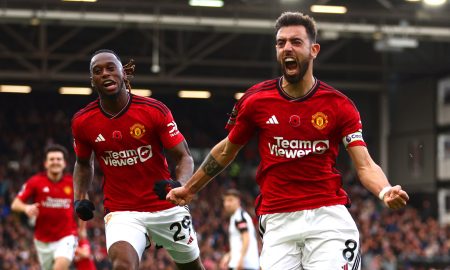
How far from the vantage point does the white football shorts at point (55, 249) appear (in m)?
13.7

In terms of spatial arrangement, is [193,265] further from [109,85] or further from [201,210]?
[201,210]

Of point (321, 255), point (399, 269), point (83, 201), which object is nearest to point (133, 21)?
point (399, 269)

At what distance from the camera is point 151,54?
117ft

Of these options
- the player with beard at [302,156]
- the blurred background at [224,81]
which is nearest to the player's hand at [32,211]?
the player with beard at [302,156]

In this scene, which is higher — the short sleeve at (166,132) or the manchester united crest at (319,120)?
the manchester united crest at (319,120)

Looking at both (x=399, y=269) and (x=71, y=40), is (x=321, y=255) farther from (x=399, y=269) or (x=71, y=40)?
(x=71, y=40)

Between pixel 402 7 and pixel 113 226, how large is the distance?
2293 centimetres

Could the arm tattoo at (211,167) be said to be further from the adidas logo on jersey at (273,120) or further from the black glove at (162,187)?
the adidas logo on jersey at (273,120)

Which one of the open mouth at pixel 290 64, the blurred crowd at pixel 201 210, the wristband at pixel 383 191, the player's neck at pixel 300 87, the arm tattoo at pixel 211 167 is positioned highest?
the open mouth at pixel 290 64

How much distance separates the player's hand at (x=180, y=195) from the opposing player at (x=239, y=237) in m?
8.37

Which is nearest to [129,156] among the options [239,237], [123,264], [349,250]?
[123,264]

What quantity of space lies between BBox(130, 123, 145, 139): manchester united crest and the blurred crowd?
53.2ft

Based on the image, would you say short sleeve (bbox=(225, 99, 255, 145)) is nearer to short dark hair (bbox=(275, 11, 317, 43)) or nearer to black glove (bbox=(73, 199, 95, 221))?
short dark hair (bbox=(275, 11, 317, 43))

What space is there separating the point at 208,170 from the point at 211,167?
3 centimetres
